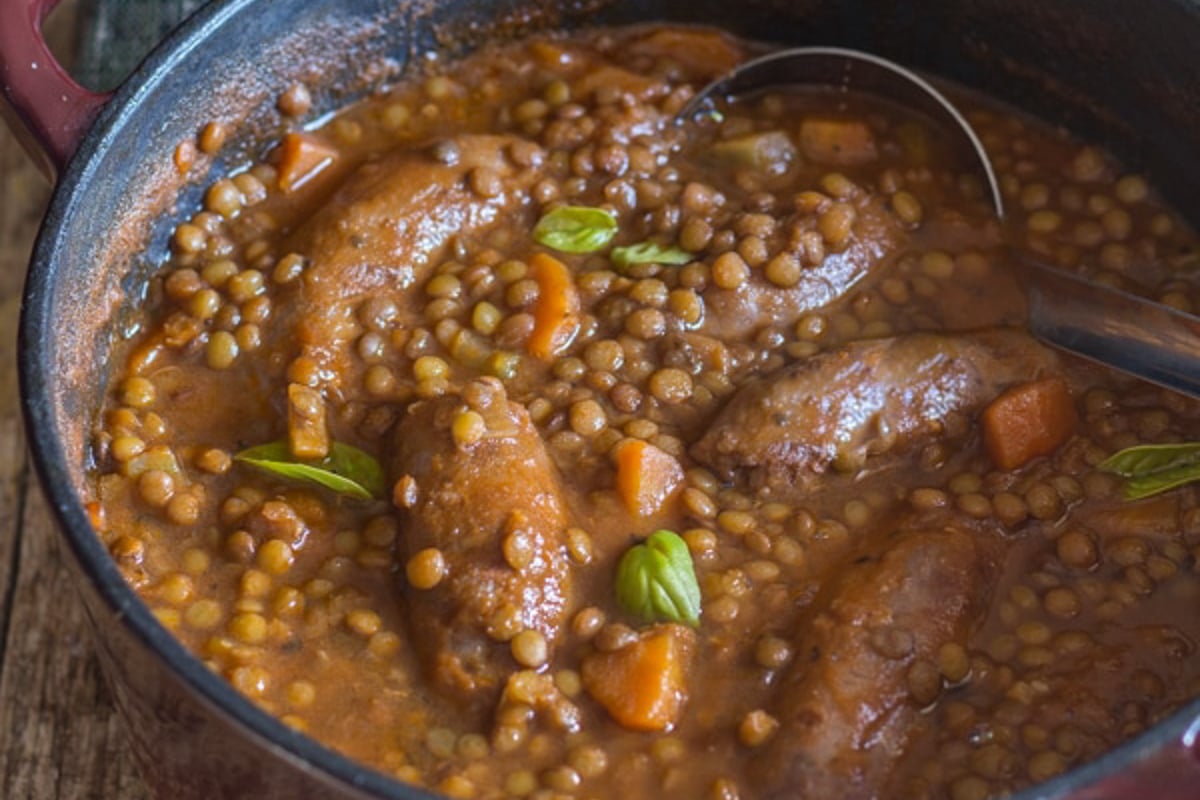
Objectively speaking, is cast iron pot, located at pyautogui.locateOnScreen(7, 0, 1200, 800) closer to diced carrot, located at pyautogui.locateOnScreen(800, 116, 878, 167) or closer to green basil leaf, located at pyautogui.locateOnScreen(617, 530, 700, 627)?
diced carrot, located at pyautogui.locateOnScreen(800, 116, 878, 167)

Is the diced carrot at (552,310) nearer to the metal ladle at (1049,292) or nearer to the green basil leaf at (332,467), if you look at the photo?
the green basil leaf at (332,467)

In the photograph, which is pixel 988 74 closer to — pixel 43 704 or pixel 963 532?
pixel 963 532

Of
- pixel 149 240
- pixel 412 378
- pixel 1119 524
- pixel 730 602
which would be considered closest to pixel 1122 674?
pixel 1119 524

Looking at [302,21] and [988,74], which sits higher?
[302,21]

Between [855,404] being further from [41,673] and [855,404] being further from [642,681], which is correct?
[41,673]

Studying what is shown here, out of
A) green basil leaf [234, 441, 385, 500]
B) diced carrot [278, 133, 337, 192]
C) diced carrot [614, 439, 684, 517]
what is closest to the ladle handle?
diced carrot [614, 439, 684, 517]

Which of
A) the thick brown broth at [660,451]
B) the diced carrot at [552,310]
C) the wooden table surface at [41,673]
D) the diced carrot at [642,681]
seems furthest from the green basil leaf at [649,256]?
the wooden table surface at [41,673]
